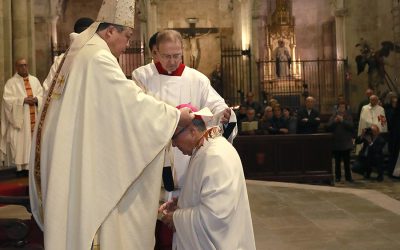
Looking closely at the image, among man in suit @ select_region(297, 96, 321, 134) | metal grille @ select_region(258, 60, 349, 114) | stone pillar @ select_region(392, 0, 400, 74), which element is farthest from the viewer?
metal grille @ select_region(258, 60, 349, 114)

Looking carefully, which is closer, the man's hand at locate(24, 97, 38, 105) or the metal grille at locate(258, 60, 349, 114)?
the man's hand at locate(24, 97, 38, 105)

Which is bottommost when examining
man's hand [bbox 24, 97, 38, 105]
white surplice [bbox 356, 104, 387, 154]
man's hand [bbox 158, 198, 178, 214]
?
man's hand [bbox 158, 198, 178, 214]

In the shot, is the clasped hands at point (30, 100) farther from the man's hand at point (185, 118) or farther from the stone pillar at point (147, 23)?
the stone pillar at point (147, 23)

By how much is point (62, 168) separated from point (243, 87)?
1707 cm

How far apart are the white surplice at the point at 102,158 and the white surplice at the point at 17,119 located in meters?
5.17

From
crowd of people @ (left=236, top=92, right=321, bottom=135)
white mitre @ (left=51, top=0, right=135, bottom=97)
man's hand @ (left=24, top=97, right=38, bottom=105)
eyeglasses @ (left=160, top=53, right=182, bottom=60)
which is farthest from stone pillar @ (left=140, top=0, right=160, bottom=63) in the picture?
white mitre @ (left=51, top=0, right=135, bottom=97)

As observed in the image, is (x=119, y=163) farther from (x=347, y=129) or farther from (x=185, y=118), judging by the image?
(x=347, y=129)

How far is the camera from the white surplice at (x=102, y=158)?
2877 mm

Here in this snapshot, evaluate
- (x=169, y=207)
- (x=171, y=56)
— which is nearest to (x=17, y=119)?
(x=171, y=56)

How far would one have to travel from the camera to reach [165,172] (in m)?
3.67

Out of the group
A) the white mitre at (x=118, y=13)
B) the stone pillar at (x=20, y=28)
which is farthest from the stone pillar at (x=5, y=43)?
the white mitre at (x=118, y=13)

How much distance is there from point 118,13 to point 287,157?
801cm

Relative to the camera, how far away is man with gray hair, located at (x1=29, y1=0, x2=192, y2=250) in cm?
288

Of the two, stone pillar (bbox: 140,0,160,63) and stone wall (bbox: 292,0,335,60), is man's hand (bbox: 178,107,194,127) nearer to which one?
stone pillar (bbox: 140,0,160,63)
